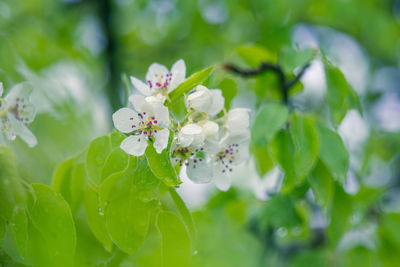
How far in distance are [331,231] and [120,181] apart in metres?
0.86

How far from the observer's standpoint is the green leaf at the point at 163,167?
100cm

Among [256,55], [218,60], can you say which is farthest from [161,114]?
[218,60]

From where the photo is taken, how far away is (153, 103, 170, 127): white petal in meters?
1.07

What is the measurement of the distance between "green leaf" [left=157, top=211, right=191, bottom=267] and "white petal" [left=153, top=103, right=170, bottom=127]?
0.84 feet

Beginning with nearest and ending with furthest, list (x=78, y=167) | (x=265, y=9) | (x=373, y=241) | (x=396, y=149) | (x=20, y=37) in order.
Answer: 1. (x=78, y=167)
2. (x=373, y=241)
3. (x=265, y=9)
4. (x=20, y=37)
5. (x=396, y=149)

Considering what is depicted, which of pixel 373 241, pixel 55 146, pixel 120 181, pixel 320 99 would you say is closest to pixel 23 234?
pixel 120 181

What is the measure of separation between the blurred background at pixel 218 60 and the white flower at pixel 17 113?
107cm

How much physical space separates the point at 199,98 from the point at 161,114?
12 centimetres

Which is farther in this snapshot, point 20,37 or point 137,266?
point 20,37

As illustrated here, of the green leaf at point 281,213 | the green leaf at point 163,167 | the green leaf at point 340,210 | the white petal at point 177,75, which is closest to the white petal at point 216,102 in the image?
the white petal at point 177,75

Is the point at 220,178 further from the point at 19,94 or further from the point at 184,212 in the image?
the point at 19,94

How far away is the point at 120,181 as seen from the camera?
3.49 ft

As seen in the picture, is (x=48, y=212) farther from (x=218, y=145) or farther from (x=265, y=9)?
(x=265, y=9)

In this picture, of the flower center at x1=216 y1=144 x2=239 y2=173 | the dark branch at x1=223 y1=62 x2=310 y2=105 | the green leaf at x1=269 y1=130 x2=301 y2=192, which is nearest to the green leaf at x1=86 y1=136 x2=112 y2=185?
the flower center at x1=216 y1=144 x2=239 y2=173
